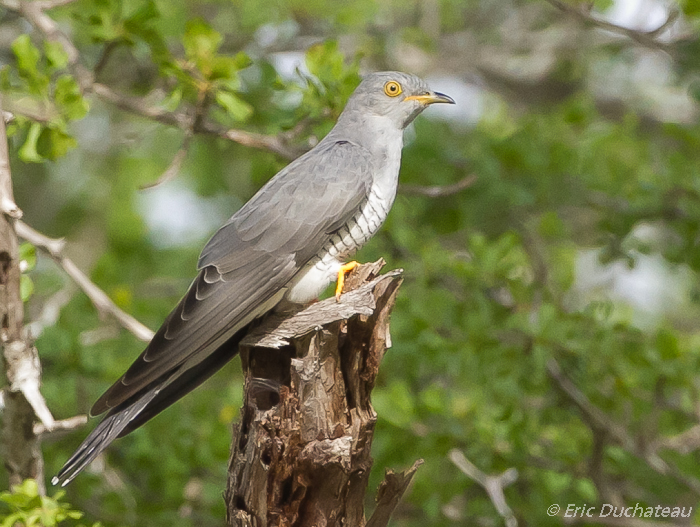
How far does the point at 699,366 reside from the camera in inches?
160

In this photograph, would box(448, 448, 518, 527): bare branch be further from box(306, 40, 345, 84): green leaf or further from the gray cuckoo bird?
box(306, 40, 345, 84): green leaf

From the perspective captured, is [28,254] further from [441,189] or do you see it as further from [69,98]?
[441,189]

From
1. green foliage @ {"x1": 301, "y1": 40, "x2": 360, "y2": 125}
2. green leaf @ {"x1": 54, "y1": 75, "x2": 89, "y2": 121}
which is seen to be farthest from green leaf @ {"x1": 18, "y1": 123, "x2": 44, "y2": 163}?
green foliage @ {"x1": 301, "y1": 40, "x2": 360, "y2": 125}

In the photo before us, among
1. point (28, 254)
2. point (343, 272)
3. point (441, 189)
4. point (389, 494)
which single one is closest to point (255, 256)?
point (343, 272)

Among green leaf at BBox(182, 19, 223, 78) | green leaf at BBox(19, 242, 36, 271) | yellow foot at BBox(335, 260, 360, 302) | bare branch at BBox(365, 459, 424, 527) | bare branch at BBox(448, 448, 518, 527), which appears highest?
green leaf at BBox(182, 19, 223, 78)

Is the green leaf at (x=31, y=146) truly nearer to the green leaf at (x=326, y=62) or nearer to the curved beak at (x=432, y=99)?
the green leaf at (x=326, y=62)

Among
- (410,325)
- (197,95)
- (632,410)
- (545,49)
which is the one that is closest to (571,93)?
(545,49)

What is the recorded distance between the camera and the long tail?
2.60 metres

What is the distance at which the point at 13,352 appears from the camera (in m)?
2.80

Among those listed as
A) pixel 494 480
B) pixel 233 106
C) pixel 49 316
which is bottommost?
pixel 494 480

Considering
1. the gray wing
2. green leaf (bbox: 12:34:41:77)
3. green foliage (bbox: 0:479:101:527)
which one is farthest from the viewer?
green leaf (bbox: 12:34:41:77)

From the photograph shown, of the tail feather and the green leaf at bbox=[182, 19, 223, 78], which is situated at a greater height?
the green leaf at bbox=[182, 19, 223, 78]

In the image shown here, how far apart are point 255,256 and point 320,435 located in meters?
0.83

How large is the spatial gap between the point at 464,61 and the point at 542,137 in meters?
2.89
